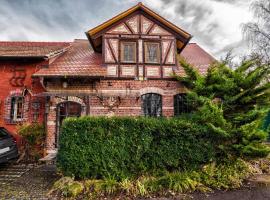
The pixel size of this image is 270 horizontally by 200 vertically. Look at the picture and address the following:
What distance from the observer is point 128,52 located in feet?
34.2

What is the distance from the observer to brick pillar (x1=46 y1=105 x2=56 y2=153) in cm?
945

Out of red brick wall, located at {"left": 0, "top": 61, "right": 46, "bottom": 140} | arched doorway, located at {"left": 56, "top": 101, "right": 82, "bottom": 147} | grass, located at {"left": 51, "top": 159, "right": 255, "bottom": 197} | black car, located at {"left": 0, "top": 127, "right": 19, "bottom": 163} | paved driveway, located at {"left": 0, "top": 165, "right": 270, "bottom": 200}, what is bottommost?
paved driveway, located at {"left": 0, "top": 165, "right": 270, "bottom": 200}

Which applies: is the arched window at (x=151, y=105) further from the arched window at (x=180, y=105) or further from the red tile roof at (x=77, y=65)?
the red tile roof at (x=77, y=65)

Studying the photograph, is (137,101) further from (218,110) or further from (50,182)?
(50,182)

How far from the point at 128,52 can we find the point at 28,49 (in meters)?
5.47

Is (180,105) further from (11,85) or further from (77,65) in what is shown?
(11,85)

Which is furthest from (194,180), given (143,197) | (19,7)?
(19,7)

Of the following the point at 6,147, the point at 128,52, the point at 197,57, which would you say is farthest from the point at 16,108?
the point at 197,57

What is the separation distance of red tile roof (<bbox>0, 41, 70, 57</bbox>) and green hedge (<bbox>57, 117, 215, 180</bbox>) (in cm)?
574

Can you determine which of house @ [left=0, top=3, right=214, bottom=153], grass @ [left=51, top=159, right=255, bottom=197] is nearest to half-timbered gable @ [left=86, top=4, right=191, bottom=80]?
house @ [left=0, top=3, right=214, bottom=153]

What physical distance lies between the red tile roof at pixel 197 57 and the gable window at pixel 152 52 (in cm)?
145

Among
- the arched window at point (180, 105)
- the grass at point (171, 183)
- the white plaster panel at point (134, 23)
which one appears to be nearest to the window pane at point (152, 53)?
the white plaster panel at point (134, 23)

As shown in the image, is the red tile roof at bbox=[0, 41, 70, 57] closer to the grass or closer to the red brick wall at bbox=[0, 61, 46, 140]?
the red brick wall at bbox=[0, 61, 46, 140]

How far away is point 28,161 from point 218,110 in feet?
27.3
